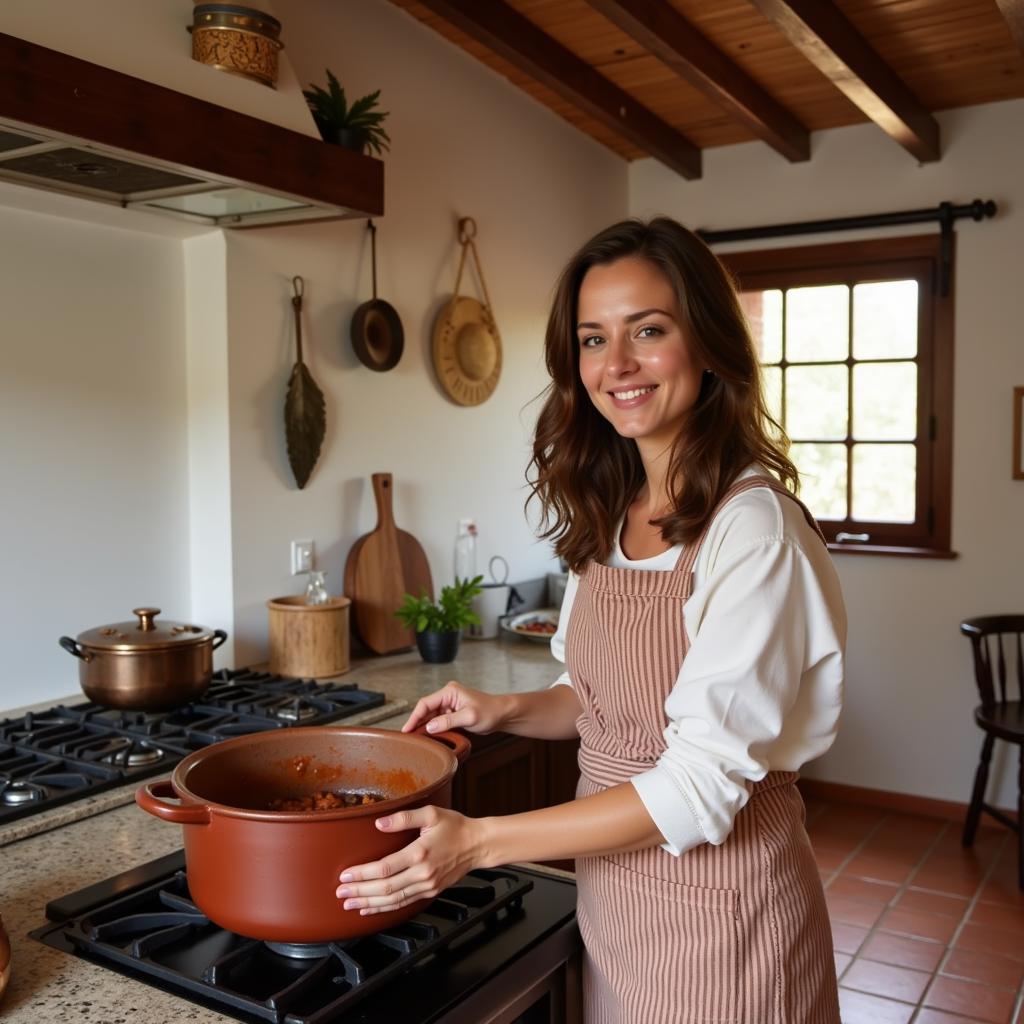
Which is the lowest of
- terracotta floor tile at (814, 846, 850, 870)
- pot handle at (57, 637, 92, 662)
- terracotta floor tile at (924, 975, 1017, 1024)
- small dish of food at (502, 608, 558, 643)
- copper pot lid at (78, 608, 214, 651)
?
terracotta floor tile at (924, 975, 1017, 1024)

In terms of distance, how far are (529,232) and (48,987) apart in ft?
9.88

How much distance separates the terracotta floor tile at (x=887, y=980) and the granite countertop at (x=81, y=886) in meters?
1.23

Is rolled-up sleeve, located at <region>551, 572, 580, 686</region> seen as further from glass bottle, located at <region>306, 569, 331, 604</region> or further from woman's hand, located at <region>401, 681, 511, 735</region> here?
glass bottle, located at <region>306, 569, 331, 604</region>

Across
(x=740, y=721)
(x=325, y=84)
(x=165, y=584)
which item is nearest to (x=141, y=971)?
(x=740, y=721)

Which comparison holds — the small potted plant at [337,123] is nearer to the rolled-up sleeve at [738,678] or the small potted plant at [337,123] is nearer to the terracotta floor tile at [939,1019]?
the rolled-up sleeve at [738,678]

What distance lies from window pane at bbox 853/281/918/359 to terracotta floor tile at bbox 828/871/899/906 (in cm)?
187

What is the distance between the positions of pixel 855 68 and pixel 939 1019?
2498mm

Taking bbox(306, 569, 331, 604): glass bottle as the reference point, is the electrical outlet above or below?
above

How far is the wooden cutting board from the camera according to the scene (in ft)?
9.39

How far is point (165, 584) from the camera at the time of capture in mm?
2537

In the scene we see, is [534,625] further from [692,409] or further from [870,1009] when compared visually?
[692,409]

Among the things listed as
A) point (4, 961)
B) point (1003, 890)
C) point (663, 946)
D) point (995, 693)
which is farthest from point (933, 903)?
point (4, 961)

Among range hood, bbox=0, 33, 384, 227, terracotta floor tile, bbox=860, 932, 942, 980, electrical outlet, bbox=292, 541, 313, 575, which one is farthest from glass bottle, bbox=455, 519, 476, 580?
terracotta floor tile, bbox=860, 932, 942, 980

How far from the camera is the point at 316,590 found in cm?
264
